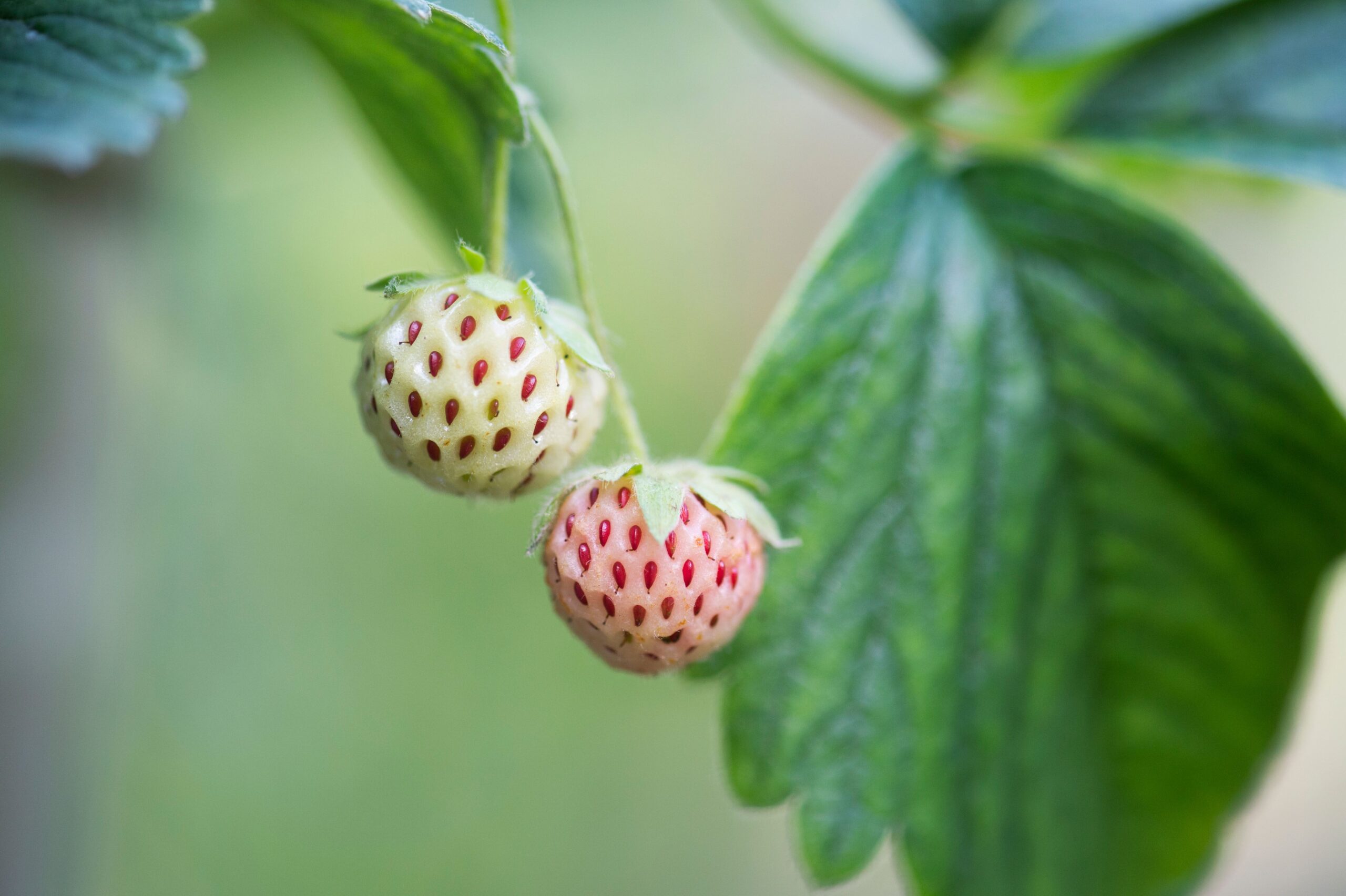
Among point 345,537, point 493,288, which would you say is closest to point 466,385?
point 493,288

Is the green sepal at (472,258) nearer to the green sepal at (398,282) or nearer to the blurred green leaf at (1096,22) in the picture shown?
the green sepal at (398,282)

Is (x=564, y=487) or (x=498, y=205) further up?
(x=498, y=205)

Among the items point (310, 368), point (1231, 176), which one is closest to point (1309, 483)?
point (1231, 176)

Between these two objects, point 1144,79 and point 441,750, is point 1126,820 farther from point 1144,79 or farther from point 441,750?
point 441,750

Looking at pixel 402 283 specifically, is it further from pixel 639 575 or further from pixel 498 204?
pixel 639 575

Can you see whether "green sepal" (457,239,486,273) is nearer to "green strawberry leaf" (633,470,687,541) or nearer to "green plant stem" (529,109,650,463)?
"green plant stem" (529,109,650,463)

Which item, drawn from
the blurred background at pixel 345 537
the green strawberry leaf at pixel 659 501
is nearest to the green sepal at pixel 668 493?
the green strawberry leaf at pixel 659 501
